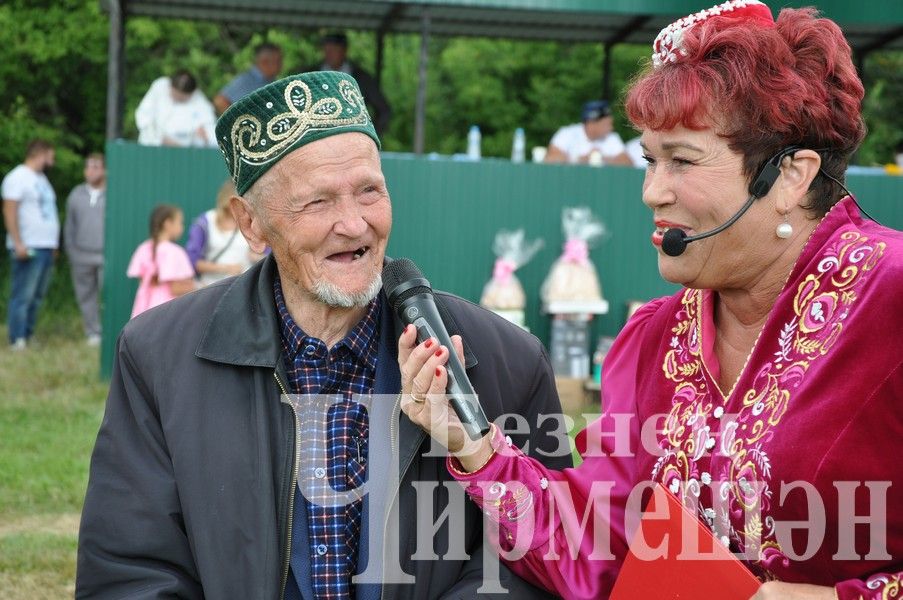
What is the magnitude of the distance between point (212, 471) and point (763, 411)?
136cm

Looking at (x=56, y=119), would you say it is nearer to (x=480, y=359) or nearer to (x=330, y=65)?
(x=330, y=65)

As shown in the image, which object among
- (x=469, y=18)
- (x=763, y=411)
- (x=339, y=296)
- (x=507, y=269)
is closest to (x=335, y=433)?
(x=339, y=296)

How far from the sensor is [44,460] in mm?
7891

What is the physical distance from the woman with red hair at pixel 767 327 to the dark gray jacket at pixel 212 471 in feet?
0.87

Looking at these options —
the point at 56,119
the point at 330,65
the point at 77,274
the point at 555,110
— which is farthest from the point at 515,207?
the point at 56,119

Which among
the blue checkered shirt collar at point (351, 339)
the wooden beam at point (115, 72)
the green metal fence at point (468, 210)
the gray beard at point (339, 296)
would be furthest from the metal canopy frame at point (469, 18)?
the gray beard at point (339, 296)

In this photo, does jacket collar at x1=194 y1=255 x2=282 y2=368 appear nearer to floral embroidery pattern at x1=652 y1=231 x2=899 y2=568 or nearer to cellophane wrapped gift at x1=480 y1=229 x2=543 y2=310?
floral embroidery pattern at x1=652 y1=231 x2=899 y2=568

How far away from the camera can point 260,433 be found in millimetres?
2990

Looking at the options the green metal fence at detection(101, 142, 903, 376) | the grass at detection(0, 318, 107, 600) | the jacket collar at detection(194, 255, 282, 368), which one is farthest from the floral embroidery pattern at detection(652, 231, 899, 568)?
the green metal fence at detection(101, 142, 903, 376)

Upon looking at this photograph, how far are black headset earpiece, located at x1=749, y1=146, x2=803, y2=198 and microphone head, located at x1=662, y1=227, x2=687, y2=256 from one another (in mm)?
184

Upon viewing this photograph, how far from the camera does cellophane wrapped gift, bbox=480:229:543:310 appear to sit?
10602mm

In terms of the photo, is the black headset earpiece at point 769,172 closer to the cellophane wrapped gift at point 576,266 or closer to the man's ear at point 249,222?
the man's ear at point 249,222

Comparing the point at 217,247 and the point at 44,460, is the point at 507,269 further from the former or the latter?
the point at 44,460

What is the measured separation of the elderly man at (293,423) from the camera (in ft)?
9.69
